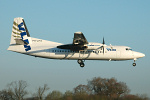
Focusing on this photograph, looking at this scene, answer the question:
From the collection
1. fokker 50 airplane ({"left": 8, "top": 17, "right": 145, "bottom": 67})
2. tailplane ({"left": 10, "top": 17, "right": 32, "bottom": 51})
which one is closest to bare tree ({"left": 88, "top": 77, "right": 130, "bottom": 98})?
fokker 50 airplane ({"left": 8, "top": 17, "right": 145, "bottom": 67})

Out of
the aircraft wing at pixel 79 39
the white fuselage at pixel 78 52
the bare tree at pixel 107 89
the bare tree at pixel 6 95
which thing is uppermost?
the aircraft wing at pixel 79 39

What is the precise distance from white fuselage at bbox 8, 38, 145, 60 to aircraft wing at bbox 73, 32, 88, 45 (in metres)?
1.10

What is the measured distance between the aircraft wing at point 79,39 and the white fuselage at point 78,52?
43.5 inches

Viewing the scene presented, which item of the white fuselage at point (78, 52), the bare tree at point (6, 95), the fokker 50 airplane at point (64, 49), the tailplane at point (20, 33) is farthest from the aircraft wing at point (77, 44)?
the bare tree at point (6, 95)

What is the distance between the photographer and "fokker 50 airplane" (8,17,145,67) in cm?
3331

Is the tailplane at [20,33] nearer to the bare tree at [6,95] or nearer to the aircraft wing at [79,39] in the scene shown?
the aircraft wing at [79,39]

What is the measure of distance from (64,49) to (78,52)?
1859 millimetres

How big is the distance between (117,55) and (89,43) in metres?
4.62

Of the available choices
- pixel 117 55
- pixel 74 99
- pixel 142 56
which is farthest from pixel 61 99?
pixel 142 56

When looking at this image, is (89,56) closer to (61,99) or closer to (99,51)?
(99,51)

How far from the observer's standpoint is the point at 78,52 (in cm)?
3441

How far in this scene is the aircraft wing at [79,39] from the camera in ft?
99.7

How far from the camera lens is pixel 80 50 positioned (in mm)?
34062

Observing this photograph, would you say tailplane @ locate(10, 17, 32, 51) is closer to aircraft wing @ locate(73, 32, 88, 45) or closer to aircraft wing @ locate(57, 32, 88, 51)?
aircraft wing @ locate(57, 32, 88, 51)
